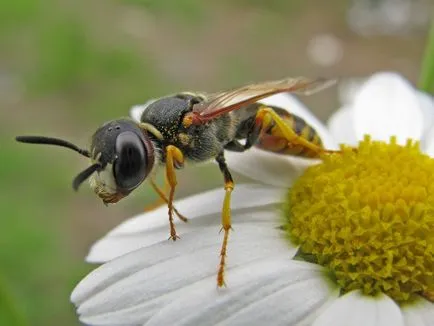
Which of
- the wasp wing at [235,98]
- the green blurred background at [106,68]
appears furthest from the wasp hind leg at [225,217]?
the green blurred background at [106,68]

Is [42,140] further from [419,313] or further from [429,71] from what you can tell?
[429,71]

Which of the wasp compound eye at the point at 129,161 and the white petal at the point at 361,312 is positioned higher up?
the wasp compound eye at the point at 129,161

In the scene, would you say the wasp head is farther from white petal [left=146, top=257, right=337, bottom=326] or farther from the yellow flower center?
the yellow flower center

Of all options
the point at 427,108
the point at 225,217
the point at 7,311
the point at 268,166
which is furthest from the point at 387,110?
the point at 7,311

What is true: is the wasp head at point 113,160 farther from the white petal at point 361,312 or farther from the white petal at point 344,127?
the white petal at point 344,127

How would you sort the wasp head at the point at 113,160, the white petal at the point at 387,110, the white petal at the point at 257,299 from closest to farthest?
the white petal at the point at 257,299, the wasp head at the point at 113,160, the white petal at the point at 387,110

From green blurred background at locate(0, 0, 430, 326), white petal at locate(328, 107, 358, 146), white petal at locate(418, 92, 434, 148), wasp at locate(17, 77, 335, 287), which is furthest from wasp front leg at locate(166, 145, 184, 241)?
green blurred background at locate(0, 0, 430, 326)
